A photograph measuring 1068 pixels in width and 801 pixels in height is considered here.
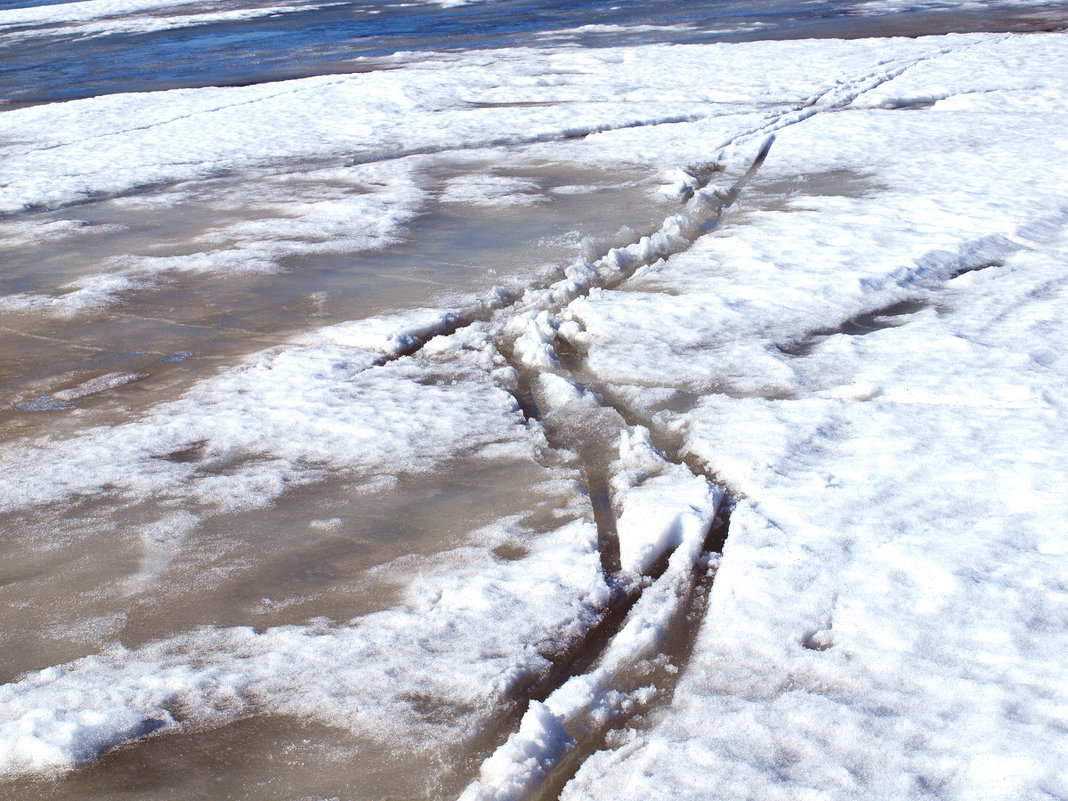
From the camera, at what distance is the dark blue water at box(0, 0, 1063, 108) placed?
14.4 metres

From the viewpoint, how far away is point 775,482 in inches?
117

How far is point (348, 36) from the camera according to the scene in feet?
60.1

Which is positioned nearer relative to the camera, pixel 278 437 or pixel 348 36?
→ pixel 278 437

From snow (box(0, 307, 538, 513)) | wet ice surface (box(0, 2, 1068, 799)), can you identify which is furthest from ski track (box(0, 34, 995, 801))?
snow (box(0, 307, 538, 513))

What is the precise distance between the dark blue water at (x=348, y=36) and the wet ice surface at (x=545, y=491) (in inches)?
337

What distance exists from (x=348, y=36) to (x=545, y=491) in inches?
684

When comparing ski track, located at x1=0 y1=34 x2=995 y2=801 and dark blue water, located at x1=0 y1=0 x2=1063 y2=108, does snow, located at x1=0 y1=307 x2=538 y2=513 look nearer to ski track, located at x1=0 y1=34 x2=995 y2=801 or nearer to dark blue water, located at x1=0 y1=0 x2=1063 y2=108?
ski track, located at x1=0 y1=34 x2=995 y2=801

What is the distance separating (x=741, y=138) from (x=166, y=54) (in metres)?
13.2

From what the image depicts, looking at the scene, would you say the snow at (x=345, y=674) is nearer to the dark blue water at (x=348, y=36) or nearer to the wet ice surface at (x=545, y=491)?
the wet ice surface at (x=545, y=491)

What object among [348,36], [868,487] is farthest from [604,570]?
[348,36]

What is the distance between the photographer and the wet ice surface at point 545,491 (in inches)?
82.7

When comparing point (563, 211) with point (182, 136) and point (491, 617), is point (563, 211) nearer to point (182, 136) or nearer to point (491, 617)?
point (491, 617)

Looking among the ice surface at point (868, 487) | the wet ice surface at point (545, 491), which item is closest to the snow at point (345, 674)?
the wet ice surface at point (545, 491)

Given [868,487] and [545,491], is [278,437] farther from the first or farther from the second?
[868,487]
